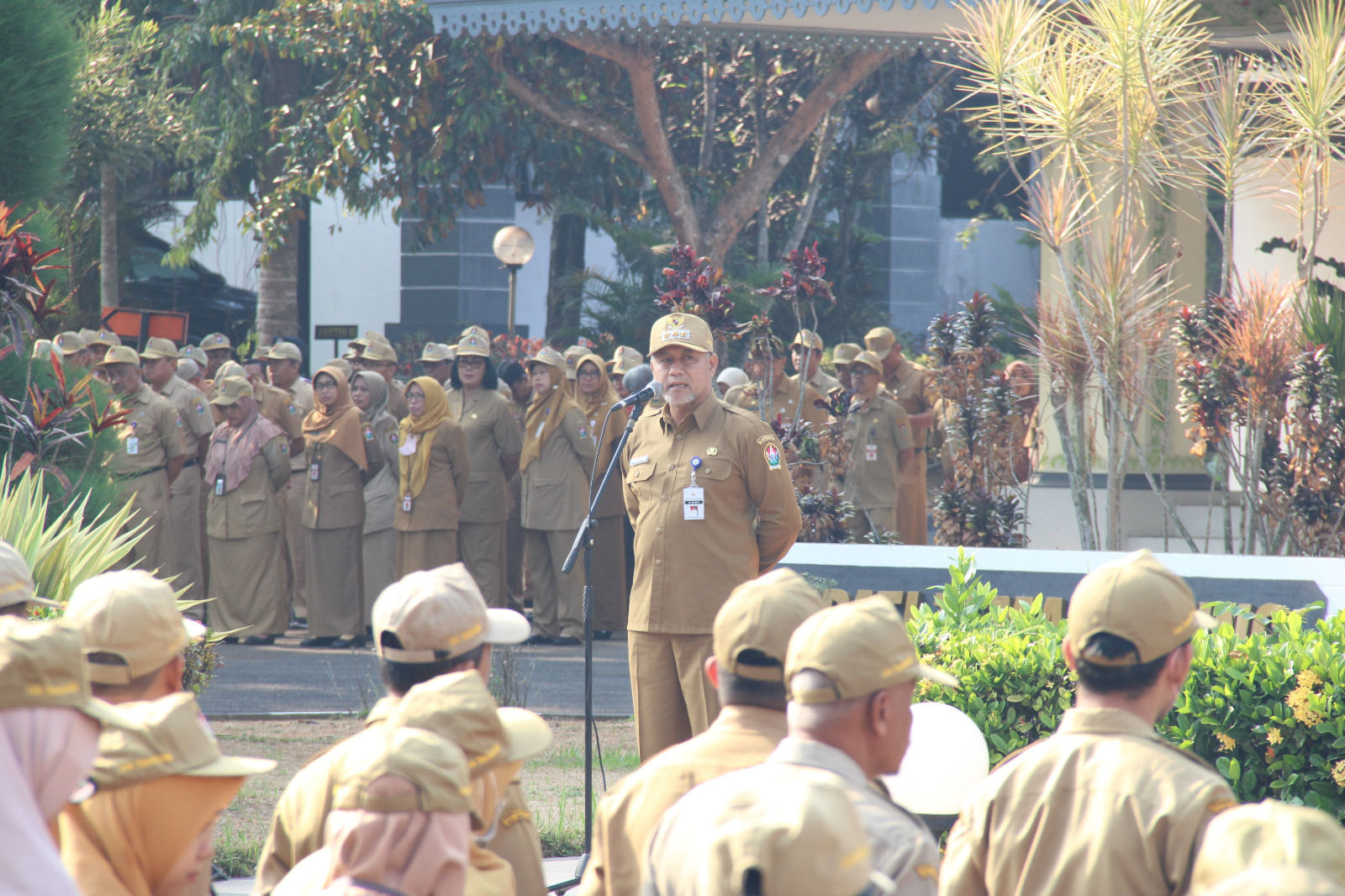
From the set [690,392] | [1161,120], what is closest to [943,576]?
[690,392]

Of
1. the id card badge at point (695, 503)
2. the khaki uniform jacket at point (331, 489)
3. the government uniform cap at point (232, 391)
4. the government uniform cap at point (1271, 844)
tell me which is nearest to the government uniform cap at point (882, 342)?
→ the khaki uniform jacket at point (331, 489)

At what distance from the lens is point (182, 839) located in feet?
9.39

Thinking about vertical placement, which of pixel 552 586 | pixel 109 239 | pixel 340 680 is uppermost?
pixel 109 239

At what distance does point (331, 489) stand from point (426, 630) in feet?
29.3

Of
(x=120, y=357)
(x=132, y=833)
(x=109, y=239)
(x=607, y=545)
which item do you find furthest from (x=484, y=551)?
(x=109, y=239)

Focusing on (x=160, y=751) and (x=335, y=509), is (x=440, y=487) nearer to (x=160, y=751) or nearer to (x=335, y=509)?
(x=335, y=509)

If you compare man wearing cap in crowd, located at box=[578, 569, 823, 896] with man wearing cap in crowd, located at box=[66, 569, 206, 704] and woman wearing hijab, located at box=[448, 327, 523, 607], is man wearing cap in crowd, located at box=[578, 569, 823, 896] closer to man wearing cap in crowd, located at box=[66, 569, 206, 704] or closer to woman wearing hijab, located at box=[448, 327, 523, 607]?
man wearing cap in crowd, located at box=[66, 569, 206, 704]

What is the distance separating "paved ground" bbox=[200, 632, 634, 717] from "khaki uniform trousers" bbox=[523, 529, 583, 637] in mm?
325

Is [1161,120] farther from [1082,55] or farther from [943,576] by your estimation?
[943,576]

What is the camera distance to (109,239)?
2053 centimetres

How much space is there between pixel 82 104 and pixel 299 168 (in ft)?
9.52

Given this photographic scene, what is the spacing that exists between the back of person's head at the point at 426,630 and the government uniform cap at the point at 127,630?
46 centimetres

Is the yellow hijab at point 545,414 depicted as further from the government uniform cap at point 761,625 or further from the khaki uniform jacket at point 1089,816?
the khaki uniform jacket at point 1089,816

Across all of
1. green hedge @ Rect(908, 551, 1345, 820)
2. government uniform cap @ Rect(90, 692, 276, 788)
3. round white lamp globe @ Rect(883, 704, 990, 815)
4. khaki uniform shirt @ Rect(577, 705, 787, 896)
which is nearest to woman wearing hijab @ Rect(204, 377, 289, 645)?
green hedge @ Rect(908, 551, 1345, 820)
